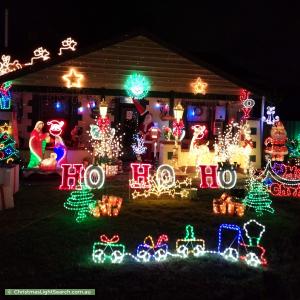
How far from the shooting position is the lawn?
627 cm

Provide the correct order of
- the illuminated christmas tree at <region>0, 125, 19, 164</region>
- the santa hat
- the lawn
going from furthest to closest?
the santa hat < the illuminated christmas tree at <region>0, 125, 19, 164</region> < the lawn

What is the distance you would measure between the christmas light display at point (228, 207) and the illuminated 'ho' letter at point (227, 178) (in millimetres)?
1795

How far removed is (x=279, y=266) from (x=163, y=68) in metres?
9.92

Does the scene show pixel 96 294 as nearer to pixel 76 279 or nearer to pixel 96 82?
pixel 76 279

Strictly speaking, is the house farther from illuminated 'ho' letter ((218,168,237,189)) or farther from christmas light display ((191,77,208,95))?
illuminated 'ho' letter ((218,168,237,189))

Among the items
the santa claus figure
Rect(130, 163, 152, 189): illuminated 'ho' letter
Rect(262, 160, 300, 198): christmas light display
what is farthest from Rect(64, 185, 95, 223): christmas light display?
the santa claus figure

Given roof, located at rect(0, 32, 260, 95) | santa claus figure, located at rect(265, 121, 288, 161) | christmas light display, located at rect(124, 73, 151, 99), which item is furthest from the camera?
santa claus figure, located at rect(265, 121, 288, 161)

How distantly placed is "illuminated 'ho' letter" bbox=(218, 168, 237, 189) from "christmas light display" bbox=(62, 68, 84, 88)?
19.8ft

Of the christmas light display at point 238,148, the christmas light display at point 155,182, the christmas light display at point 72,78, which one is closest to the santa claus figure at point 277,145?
the christmas light display at point 238,148

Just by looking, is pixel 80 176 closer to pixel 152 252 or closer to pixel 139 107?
pixel 152 252

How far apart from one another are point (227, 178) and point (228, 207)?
2.06 meters

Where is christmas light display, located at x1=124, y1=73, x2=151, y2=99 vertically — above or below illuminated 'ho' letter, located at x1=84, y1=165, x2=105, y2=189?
above

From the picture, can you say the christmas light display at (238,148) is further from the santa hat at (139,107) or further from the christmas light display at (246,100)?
the santa hat at (139,107)

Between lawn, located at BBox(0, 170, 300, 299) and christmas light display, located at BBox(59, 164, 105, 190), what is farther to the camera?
christmas light display, located at BBox(59, 164, 105, 190)
